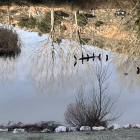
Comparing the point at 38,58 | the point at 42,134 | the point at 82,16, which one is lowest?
the point at 42,134

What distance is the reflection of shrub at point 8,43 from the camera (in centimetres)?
1222

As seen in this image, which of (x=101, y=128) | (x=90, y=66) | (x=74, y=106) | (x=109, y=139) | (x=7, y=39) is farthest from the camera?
(x=7, y=39)

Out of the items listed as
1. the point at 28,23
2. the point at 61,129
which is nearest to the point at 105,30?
the point at 28,23

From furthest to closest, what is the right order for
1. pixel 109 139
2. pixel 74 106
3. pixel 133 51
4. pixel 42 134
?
1. pixel 133 51
2. pixel 74 106
3. pixel 42 134
4. pixel 109 139

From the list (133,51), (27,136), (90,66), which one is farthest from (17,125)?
(133,51)

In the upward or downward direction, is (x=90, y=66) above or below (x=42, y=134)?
above

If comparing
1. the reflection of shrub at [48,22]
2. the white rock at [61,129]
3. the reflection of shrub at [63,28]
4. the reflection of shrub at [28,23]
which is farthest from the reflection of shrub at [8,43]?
the white rock at [61,129]

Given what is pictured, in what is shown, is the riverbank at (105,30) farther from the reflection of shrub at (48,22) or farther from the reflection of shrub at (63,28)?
Answer: the reflection of shrub at (48,22)

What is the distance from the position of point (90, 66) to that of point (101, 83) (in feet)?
6.87

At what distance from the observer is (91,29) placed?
48.3 feet

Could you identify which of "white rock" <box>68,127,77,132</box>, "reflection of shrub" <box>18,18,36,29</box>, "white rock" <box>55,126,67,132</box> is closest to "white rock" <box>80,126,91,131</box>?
"white rock" <box>68,127,77,132</box>

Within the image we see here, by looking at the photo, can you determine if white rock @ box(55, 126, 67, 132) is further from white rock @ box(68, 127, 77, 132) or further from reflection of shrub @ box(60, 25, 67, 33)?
reflection of shrub @ box(60, 25, 67, 33)

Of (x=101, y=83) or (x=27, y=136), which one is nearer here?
(x=27, y=136)

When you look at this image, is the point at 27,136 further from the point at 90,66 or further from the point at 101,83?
the point at 90,66
